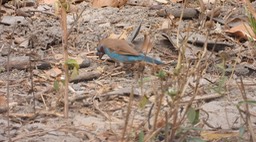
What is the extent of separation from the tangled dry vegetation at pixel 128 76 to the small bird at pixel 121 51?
0.24 ft

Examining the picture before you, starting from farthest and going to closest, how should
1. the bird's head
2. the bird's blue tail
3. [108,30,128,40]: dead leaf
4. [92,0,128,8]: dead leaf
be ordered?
[92,0,128,8]: dead leaf, [108,30,128,40]: dead leaf, the bird's head, the bird's blue tail

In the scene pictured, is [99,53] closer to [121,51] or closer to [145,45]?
[121,51]

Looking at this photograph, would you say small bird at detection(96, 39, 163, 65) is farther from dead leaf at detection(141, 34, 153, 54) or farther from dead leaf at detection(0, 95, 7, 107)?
dead leaf at detection(0, 95, 7, 107)

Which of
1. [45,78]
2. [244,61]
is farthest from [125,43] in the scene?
[244,61]

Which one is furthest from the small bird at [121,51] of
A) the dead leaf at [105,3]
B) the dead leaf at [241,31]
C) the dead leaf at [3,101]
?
the dead leaf at [105,3]

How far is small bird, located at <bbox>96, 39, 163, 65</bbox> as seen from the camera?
14.0ft

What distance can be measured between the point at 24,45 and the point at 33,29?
31 cm

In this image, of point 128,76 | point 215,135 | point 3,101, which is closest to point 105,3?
point 128,76

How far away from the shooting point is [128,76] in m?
4.38

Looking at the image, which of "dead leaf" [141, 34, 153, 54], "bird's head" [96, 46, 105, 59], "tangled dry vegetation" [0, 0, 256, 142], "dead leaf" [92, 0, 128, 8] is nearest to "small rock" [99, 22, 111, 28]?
"tangled dry vegetation" [0, 0, 256, 142]

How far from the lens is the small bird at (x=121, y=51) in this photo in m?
4.26

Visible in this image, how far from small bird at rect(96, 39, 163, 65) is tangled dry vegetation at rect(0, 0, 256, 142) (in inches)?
2.9

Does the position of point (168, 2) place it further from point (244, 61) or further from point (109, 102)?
point (109, 102)

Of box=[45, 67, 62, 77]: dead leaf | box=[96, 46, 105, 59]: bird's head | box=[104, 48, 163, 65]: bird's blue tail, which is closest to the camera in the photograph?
box=[104, 48, 163, 65]: bird's blue tail
